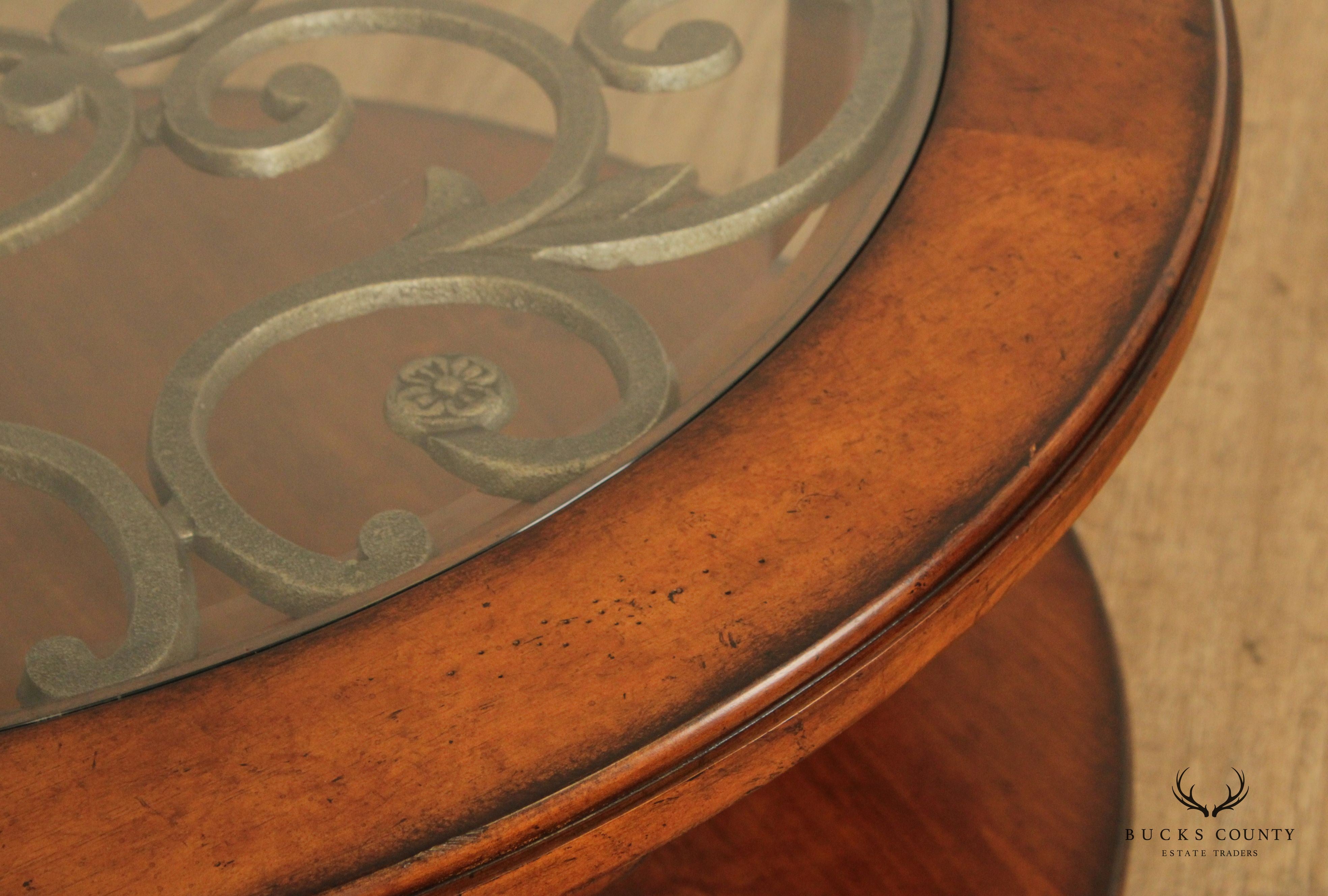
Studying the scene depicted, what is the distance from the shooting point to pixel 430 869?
13.6 inches

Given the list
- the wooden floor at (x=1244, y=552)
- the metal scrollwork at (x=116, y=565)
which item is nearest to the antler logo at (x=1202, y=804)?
the wooden floor at (x=1244, y=552)

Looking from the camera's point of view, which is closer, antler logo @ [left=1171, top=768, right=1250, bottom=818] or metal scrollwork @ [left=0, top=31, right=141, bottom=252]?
metal scrollwork @ [left=0, top=31, right=141, bottom=252]

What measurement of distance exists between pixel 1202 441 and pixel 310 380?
0.93 m

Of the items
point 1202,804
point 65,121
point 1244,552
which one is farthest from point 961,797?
point 65,121

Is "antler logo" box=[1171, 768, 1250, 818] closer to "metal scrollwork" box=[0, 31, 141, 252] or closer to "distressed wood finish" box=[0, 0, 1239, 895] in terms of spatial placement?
"distressed wood finish" box=[0, 0, 1239, 895]

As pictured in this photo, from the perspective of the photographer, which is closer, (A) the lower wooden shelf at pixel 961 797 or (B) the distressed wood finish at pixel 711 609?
(B) the distressed wood finish at pixel 711 609

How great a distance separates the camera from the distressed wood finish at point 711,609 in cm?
35

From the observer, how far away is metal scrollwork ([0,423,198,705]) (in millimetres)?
402

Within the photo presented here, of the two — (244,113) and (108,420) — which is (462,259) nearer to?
(108,420)

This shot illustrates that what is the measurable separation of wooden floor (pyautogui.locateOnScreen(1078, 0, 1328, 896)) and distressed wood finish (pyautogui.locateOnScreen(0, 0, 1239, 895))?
0.65m

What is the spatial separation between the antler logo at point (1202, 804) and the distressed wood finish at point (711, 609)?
640 mm

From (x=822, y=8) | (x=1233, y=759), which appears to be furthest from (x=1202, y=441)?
(x=822, y=8)

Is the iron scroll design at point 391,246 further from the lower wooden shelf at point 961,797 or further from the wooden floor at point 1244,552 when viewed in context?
the wooden floor at point 1244,552

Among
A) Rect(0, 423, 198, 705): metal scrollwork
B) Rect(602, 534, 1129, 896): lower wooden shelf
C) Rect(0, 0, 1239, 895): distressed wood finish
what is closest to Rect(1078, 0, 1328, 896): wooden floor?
Rect(602, 534, 1129, 896): lower wooden shelf
